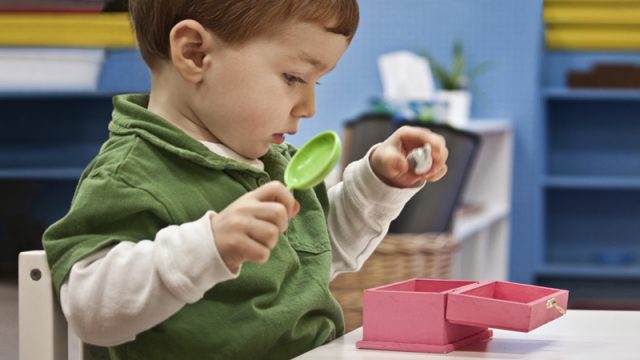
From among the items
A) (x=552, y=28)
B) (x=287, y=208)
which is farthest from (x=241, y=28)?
(x=552, y=28)

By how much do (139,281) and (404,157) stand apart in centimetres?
30

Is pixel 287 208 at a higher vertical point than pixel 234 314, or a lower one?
higher

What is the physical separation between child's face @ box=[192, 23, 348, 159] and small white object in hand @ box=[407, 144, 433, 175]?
10cm

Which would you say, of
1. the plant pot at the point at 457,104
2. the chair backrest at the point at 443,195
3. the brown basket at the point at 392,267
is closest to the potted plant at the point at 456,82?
the plant pot at the point at 457,104

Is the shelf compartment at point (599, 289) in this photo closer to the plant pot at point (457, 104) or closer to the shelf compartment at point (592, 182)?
the shelf compartment at point (592, 182)

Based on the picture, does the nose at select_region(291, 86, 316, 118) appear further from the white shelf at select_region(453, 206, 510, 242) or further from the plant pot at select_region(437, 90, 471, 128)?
the plant pot at select_region(437, 90, 471, 128)

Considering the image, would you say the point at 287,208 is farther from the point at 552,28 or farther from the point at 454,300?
the point at 552,28

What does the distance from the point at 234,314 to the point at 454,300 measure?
0.60ft

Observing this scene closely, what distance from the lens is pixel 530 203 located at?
3889 millimetres

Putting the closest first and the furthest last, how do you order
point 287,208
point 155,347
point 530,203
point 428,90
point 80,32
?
point 287,208
point 155,347
point 80,32
point 428,90
point 530,203

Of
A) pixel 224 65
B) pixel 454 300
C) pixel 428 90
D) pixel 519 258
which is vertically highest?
pixel 224 65

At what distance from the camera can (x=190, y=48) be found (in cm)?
86

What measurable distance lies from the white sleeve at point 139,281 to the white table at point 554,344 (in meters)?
0.10

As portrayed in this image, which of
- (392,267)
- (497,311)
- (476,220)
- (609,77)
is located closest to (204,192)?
(497,311)
